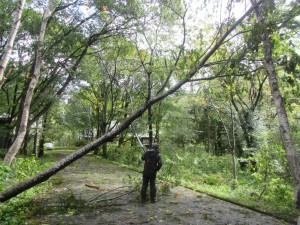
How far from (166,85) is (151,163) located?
3257 millimetres

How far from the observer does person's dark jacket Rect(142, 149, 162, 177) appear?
7426 mm

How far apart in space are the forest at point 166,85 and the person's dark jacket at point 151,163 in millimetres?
1356

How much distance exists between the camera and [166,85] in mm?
9266

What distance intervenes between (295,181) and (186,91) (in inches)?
482

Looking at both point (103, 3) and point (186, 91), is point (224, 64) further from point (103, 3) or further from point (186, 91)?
point (186, 91)

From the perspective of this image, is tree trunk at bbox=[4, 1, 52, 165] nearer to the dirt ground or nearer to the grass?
the dirt ground

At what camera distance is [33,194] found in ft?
25.0

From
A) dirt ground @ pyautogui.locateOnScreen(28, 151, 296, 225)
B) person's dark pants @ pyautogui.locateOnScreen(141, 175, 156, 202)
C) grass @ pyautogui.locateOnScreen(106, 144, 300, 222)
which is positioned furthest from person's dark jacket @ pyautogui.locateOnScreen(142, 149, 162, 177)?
grass @ pyautogui.locateOnScreen(106, 144, 300, 222)

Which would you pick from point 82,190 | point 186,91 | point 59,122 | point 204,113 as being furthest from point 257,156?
point 59,122

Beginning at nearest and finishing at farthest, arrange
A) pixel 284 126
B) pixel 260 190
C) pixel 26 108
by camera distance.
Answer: pixel 284 126 → pixel 260 190 → pixel 26 108

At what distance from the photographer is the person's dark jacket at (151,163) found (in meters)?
7.43

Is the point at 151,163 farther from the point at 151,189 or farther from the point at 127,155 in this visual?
the point at 127,155

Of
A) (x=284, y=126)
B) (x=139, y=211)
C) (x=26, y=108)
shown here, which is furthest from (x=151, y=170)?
(x=26, y=108)

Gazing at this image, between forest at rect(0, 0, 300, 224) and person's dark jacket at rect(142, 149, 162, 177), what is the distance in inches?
53.4
